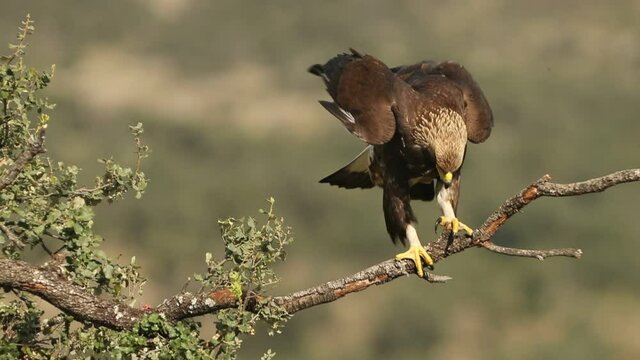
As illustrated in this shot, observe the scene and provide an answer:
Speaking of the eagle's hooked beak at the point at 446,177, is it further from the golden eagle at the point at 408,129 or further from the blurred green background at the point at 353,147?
the blurred green background at the point at 353,147

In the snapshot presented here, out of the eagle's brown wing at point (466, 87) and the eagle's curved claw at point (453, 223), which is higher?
the eagle's brown wing at point (466, 87)

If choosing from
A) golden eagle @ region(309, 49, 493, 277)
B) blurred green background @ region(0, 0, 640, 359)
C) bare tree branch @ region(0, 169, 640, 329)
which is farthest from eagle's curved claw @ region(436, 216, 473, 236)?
blurred green background @ region(0, 0, 640, 359)

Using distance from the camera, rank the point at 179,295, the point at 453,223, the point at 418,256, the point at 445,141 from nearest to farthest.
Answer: the point at 179,295 → the point at 418,256 → the point at 453,223 → the point at 445,141

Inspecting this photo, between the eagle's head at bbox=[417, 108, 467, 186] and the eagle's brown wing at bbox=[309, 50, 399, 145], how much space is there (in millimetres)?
481

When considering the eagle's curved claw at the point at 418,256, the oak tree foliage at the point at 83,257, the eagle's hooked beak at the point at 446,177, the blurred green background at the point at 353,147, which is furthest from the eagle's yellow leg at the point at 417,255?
the blurred green background at the point at 353,147

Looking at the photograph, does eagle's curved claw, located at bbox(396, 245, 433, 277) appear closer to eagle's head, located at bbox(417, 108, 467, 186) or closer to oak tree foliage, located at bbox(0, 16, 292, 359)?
eagle's head, located at bbox(417, 108, 467, 186)

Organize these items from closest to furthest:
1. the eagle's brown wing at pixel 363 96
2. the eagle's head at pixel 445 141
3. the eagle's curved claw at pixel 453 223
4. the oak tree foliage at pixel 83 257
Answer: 1. the oak tree foliage at pixel 83 257
2. the eagle's curved claw at pixel 453 223
3. the eagle's head at pixel 445 141
4. the eagle's brown wing at pixel 363 96

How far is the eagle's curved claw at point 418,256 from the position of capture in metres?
10.1

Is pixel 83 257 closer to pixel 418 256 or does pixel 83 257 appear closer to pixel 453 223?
pixel 418 256

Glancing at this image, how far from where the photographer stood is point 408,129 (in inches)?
454

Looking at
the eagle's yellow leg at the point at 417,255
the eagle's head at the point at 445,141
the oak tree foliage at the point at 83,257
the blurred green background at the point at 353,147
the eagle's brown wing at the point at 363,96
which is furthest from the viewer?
the blurred green background at the point at 353,147

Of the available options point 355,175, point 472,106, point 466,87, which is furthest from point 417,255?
point 466,87

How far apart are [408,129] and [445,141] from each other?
1.82 ft

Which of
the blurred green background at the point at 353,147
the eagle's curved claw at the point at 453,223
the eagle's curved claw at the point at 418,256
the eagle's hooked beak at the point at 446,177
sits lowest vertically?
the eagle's curved claw at the point at 418,256
